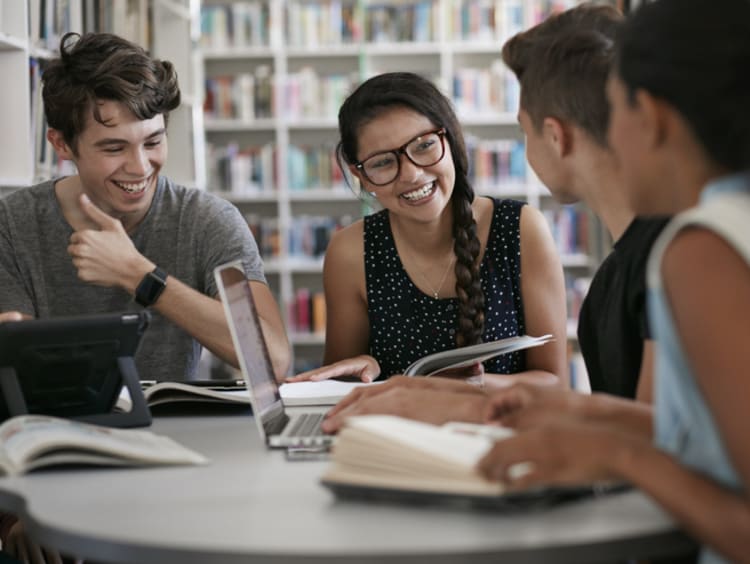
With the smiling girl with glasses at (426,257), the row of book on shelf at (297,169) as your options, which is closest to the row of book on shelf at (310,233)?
the row of book on shelf at (297,169)

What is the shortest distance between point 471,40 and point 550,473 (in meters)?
5.36

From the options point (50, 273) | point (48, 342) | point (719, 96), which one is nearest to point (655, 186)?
point (719, 96)

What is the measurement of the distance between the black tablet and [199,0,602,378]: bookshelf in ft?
15.1

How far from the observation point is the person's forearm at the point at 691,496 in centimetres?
80

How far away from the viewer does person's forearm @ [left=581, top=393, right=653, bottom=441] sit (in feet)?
3.52

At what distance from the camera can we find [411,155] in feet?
7.14

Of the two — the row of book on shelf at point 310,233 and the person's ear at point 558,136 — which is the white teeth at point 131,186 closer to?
the person's ear at point 558,136

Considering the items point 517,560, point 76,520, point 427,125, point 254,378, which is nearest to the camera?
point 517,560

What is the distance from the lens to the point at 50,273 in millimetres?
2232

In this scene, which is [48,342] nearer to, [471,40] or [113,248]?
[113,248]

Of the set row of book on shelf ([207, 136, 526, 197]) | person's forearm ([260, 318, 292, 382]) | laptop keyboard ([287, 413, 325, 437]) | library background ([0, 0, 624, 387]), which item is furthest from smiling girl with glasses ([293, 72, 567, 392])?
row of book on shelf ([207, 136, 526, 197])

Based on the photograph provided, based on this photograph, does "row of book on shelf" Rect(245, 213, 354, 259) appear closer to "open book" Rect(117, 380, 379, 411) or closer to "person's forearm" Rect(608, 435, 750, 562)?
"open book" Rect(117, 380, 379, 411)

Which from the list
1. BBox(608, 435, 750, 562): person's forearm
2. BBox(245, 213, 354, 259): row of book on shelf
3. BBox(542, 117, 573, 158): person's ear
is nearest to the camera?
BBox(608, 435, 750, 562): person's forearm

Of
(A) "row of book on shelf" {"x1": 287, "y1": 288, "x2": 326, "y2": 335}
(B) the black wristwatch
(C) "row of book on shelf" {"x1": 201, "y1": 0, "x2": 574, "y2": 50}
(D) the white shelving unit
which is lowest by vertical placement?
(A) "row of book on shelf" {"x1": 287, "y1": 288, "x2": 326, "y2": 335}
